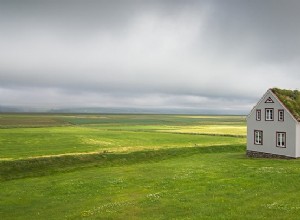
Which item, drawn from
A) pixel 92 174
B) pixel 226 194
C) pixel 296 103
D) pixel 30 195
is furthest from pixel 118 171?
pixel 296 103

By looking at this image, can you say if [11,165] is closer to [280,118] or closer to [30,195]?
[30,195]

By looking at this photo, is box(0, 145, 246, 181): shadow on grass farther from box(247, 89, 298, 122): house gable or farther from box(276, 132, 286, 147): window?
box(276, 132, 286, 147): window

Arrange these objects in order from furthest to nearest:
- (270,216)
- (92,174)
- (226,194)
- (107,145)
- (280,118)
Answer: (107,145)
(280,118)
(92,174)
(226,194)
(270,216)

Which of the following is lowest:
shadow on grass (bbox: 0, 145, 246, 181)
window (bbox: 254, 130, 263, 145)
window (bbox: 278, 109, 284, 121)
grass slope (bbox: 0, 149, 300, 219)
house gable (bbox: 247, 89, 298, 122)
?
shadow on grass (bbox: 0, 145, 246, 181)

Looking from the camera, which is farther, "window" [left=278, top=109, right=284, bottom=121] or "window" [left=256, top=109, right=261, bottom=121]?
"window" [left=256, top=109, right=261, bottom=121]

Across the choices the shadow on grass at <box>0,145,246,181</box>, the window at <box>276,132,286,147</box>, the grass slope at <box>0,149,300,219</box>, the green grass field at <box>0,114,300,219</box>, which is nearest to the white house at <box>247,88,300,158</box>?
the window at <box>276,132,286,147</box>

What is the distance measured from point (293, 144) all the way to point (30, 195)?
37597 mm

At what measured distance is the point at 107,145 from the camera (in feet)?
235

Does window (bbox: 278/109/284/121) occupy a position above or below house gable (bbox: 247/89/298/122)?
below

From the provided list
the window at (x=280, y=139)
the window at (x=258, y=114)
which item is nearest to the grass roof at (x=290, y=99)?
the window at (x=280, y=139)

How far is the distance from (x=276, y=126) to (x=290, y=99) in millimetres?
5452

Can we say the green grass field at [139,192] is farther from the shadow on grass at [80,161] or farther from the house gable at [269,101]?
the house gable at [269,101]

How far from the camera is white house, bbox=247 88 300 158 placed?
2026 inches

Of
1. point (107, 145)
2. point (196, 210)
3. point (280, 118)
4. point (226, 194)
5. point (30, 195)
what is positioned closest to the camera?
point (196, 210)
